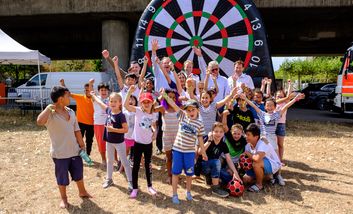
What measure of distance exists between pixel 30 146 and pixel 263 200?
5.23 metres

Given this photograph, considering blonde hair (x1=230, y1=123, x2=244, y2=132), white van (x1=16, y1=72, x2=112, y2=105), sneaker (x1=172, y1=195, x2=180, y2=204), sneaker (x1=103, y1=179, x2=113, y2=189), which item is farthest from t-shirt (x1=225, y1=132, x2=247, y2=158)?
white van (x1=16, y1=72, x2=112, y2=105)

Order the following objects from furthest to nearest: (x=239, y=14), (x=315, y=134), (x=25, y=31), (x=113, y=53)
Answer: (x=25, y=31)
(x=113, y=53)
(x=315, y=134)
(x=239, y=14)

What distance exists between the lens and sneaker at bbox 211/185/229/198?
4176mm

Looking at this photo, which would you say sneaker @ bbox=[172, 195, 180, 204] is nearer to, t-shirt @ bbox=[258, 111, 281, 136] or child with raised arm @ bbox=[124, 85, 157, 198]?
child with raised arm @ bbox=[124, 85, 157, 198]

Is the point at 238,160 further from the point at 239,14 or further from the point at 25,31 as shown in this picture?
the point at 25,31

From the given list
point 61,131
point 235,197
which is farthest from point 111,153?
point 235,197

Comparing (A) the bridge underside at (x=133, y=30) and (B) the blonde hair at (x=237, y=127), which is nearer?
(B) the blonde hair at (x=237, y=127)

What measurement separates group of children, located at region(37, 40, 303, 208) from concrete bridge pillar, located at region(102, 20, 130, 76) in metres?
7.10

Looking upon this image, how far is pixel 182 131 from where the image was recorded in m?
3.98

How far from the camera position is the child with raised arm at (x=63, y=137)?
11.9 feet

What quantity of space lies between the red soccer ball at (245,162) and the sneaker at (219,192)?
51 centimetres

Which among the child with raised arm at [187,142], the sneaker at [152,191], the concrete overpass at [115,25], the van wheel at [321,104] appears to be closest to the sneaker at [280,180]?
the child with raised arm at [187,142]

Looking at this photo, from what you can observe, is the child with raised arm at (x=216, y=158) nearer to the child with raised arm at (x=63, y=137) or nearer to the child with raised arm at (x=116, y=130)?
the child with raised arm at (x=116, y=130)

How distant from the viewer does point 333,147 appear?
7.05m
